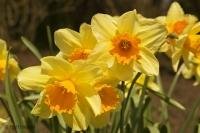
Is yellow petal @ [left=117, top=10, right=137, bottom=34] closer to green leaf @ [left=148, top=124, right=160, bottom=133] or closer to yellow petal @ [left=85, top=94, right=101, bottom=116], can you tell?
yellow petal @ [left=85, top=94, right=101, bottom=116]

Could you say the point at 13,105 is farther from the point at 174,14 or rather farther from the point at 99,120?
the point at 174,14

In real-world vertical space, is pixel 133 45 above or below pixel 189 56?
above

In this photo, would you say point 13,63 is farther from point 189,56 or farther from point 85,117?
point 189,56

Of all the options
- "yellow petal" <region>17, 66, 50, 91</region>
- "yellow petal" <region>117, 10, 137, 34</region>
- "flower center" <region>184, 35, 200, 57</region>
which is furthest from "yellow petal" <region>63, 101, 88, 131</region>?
"flower center" <region>184, 35, 200, 57</region>

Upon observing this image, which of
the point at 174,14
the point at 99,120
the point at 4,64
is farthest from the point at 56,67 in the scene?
the point at 174,14

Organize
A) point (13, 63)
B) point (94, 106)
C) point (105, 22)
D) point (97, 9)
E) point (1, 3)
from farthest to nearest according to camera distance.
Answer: point (97, 9) < point (1, 3) < point (13, 63) < point (105, 22) < point (94, 106)

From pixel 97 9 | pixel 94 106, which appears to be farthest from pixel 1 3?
pixel 94 106

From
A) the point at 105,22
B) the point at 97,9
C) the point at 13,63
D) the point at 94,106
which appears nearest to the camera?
the point at 94,106
